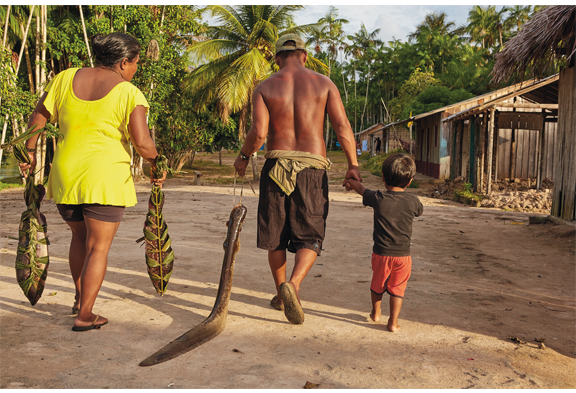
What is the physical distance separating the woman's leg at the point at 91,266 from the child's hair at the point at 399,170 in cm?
187

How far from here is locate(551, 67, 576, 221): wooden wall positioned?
305 inches

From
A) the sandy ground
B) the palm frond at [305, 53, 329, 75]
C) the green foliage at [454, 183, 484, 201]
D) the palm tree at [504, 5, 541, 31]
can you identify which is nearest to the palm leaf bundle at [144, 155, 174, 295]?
the sandy ground

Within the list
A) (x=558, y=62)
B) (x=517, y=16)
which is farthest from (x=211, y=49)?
(x=517, y=16)

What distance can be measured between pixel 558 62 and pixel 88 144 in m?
7.57

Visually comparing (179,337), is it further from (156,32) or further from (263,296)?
(156,32)

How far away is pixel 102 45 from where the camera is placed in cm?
317

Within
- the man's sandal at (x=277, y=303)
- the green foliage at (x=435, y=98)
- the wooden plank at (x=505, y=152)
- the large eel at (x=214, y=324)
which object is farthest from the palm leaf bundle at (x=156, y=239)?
the green foliage at (x=435, y=98)

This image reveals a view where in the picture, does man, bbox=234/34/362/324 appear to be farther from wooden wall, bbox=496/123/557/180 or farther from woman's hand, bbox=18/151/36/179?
wooden wall, bbox=496/123/557/180

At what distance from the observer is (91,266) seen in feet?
10.1

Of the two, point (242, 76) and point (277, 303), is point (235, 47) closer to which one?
point (242, 76)

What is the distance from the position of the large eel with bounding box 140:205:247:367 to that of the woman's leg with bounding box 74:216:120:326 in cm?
69

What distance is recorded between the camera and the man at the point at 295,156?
345cm

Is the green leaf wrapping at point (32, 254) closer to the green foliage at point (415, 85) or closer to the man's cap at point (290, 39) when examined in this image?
the man's cap at point (290, 39)

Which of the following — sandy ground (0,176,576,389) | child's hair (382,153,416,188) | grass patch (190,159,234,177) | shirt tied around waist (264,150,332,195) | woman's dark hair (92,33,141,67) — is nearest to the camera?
sandy ground (0,176,576,389)
